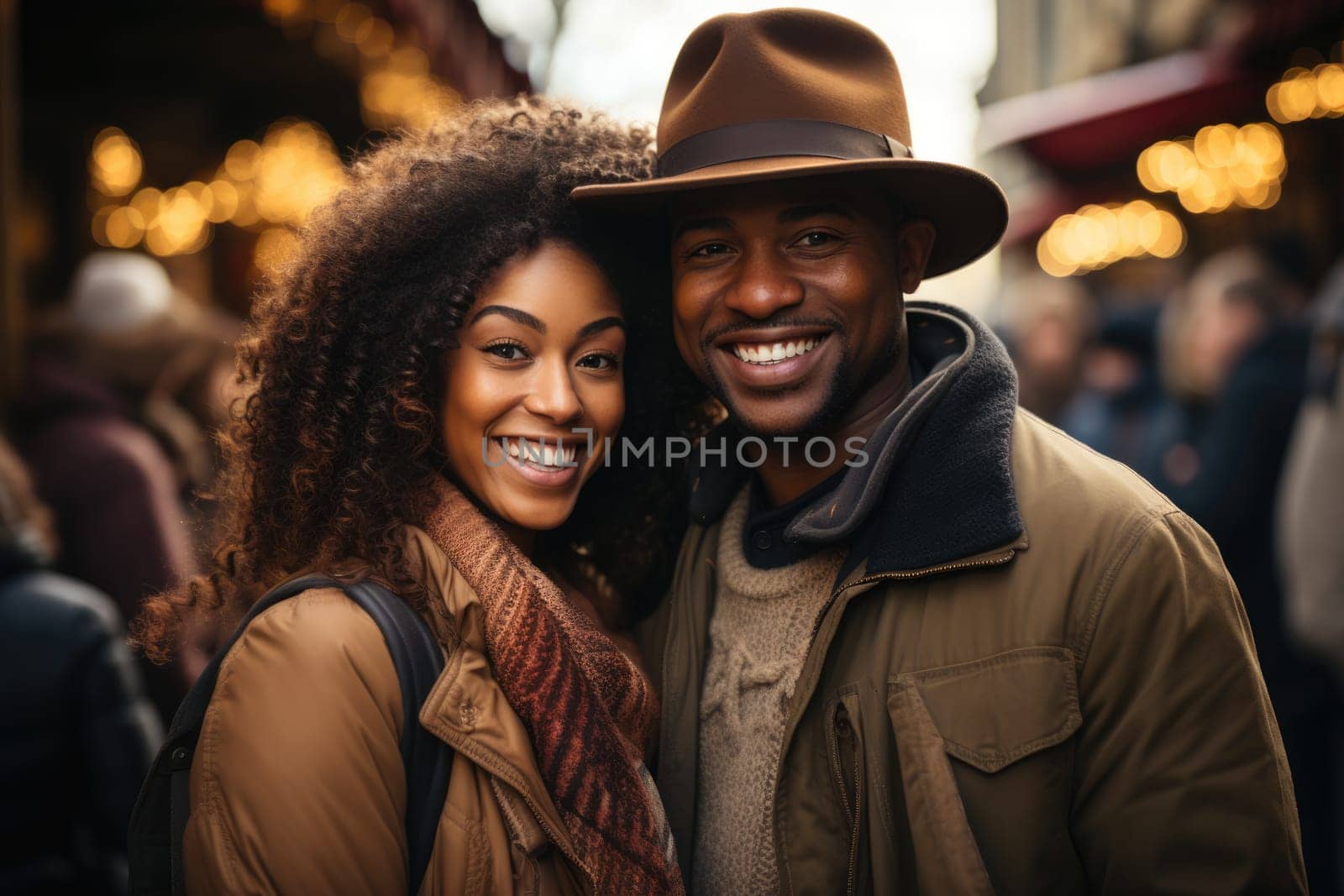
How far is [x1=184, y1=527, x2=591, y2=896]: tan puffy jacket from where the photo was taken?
189 cm

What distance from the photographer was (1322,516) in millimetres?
3631

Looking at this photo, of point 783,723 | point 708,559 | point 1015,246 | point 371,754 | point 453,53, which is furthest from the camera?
point 1015,246

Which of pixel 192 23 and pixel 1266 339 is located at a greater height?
pixel 192 23

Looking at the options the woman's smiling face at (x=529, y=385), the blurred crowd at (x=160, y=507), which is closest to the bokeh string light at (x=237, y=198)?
the blurred crowd at (x=160, y=507)

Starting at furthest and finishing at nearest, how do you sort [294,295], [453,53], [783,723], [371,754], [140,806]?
[453,53]
[294,295]
[783,723]
[140,806]
[371,754]

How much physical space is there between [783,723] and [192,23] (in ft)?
22.4

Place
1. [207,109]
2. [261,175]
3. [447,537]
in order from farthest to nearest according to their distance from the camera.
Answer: [207,109], [261,175], [447,537]

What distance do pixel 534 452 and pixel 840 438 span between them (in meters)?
0.73

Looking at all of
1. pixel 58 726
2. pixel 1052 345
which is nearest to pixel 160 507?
pixel 58 726

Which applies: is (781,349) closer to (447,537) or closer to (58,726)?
(447,537)

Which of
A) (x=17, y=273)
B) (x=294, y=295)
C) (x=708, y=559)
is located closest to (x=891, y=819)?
(x=708, y=559)

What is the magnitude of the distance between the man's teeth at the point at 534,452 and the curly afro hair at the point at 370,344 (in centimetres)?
19

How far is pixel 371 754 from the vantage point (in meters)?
1.96

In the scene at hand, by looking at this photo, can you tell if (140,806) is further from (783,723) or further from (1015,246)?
(1015,246)
